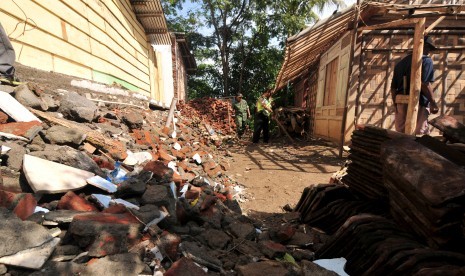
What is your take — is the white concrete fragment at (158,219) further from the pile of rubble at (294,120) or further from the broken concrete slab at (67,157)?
the pile of rubble at (294,120)

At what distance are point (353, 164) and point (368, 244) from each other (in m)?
1.36

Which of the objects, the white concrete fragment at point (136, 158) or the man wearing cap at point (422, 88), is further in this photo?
the man wearing cap at point (422, 88)

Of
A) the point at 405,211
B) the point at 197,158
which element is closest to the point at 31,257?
the point at 405,211

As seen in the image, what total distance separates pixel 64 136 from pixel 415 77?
186 inches

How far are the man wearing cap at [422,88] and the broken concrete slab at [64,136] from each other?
4.76 metres

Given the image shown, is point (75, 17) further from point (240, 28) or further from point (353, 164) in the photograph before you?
point (240, 28)

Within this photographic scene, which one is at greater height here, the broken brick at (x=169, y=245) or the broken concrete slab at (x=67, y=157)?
the broken concrete slab at (x=67, y=157)

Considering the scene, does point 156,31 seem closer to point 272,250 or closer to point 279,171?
point 279,171

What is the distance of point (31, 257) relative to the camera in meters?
1.17

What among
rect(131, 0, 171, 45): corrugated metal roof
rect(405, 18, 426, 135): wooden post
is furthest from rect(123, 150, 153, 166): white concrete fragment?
rect(131, 0, 171, 45): corrugated metal roof

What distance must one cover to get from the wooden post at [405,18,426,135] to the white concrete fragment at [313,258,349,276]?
3.06m

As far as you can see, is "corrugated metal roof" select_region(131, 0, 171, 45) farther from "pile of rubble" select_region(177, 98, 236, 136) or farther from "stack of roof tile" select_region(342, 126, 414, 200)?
"stack of roof tile" select_region(342, 126, 414, 200)

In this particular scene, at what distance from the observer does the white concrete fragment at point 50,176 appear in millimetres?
1735

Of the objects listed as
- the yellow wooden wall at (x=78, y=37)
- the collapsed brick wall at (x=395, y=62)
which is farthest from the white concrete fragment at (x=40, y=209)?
the collapsed brick wall at (x=395, y=62)
